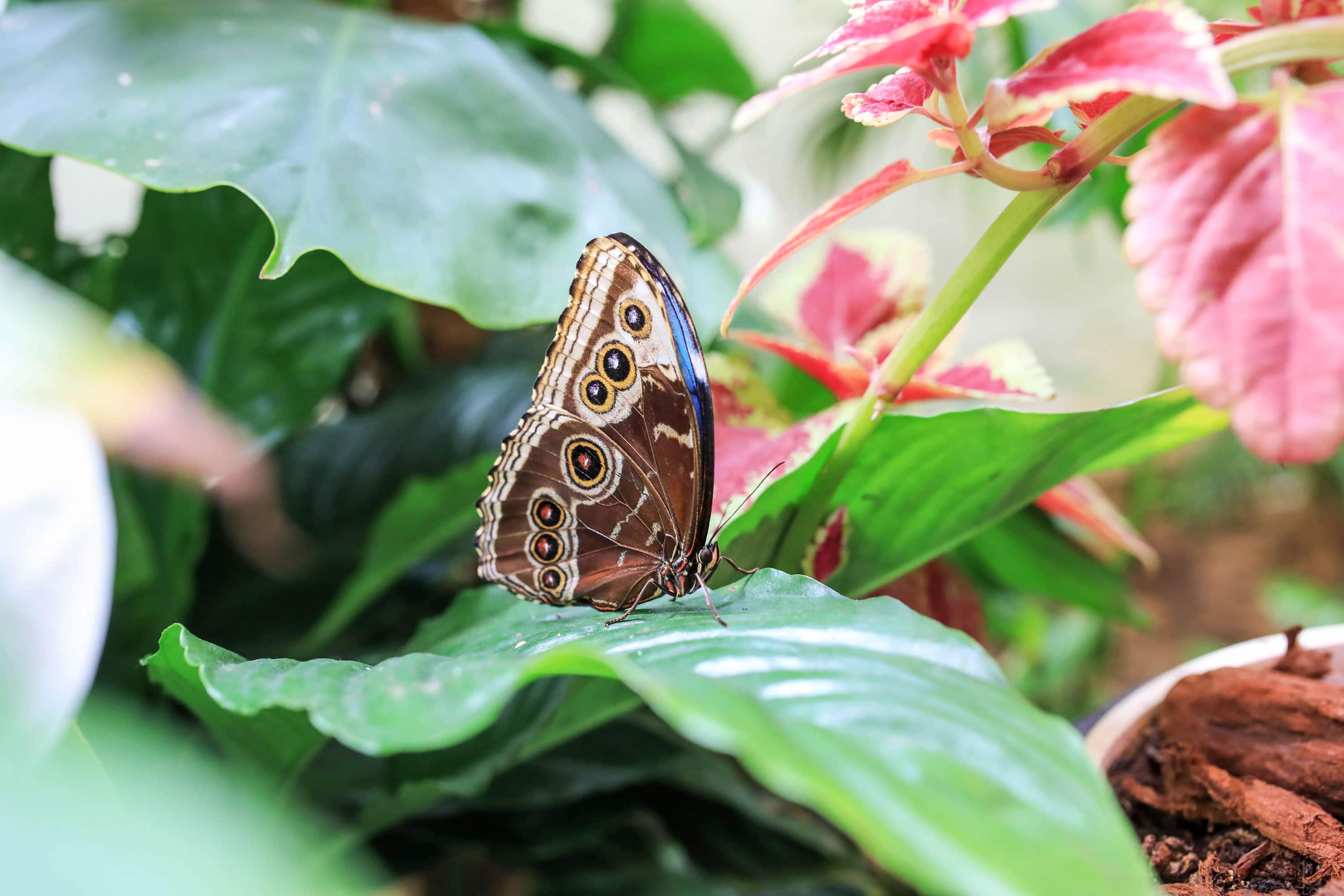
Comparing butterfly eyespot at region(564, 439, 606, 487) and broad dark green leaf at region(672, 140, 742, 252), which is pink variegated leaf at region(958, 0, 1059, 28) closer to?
butterfly eyespot at region(564, 439, 606, 487)

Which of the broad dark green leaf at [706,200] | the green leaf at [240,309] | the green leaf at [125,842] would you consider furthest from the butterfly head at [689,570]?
the green leaf at [240,309]

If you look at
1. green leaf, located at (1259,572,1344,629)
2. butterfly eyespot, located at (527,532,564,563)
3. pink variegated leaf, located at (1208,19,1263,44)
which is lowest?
green leaf, located at (1259,572,1344,629)

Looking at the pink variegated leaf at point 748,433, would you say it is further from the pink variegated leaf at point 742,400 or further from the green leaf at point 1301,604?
the green leaf at point 1301,604

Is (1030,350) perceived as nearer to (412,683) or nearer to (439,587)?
(412,683)

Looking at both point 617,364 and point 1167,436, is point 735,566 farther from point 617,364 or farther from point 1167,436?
point 1167,436

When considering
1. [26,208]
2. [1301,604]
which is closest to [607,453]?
[26,208]

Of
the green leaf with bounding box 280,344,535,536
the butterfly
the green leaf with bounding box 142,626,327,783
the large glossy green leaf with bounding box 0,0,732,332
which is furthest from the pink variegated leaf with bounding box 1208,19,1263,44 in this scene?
the green leaf with bounding box 280,344,535,536
